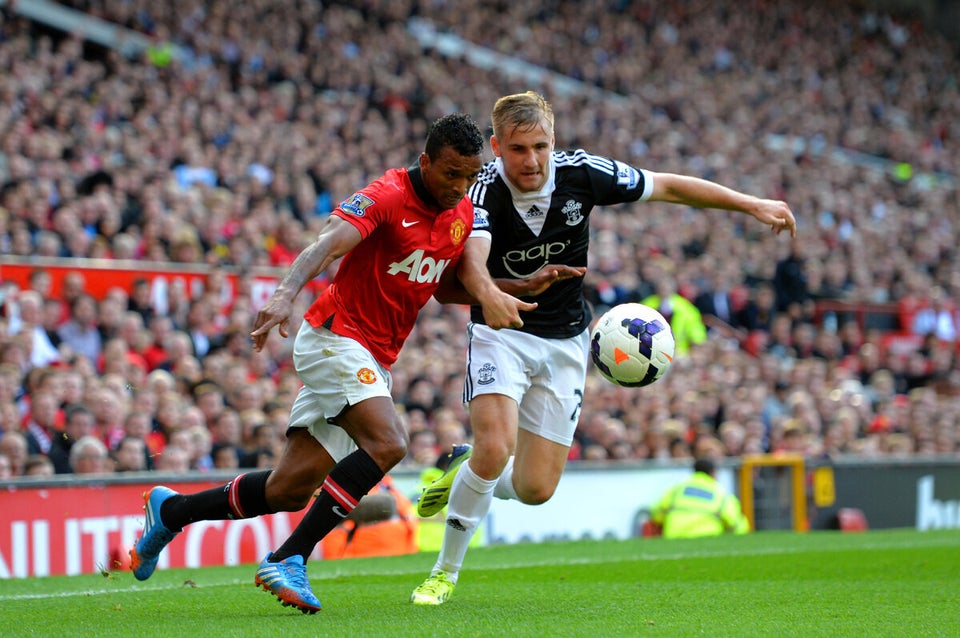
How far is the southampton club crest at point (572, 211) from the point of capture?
656cm

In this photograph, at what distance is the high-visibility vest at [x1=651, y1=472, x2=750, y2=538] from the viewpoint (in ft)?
42.4

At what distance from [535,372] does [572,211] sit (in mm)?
832

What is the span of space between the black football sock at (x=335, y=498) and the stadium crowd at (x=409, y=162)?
4690 millimetres

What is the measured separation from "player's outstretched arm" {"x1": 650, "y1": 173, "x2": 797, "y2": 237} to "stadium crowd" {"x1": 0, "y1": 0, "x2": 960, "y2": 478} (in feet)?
17.2

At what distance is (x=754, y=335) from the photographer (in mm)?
18516

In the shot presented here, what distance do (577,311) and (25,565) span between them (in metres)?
4.61

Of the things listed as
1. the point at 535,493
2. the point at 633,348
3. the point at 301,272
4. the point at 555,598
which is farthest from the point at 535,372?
the point at 301,272

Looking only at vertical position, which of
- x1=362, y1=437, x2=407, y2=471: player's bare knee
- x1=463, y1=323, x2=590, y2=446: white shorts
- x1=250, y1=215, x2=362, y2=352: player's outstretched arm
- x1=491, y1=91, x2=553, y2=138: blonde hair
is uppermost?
x1=491, y1=91, x2=553, y2=138: blonde hair

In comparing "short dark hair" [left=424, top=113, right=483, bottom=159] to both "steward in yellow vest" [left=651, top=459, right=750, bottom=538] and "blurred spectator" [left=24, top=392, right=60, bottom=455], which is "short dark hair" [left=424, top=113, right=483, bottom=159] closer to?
"blurred spectator" [left=24, top=392, right=60, bottom=455]

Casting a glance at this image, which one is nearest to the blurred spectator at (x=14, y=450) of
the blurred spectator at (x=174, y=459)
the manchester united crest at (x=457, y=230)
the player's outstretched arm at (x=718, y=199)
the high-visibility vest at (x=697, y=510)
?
the blurred spectator at (x=174, y=459)

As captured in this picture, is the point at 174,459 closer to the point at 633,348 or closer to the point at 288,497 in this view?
the point at 288,497

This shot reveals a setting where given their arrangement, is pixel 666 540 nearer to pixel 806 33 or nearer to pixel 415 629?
pixel 415 629

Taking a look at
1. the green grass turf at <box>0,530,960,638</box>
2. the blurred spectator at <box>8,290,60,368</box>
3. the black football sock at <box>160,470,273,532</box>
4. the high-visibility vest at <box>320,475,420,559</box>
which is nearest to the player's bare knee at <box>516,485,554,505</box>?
the green grass turf at <box>0,530,960,638</box>

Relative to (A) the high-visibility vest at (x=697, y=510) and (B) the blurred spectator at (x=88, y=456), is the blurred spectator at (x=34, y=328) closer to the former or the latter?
(B) the blurred spectator at (x=88, y=456)
